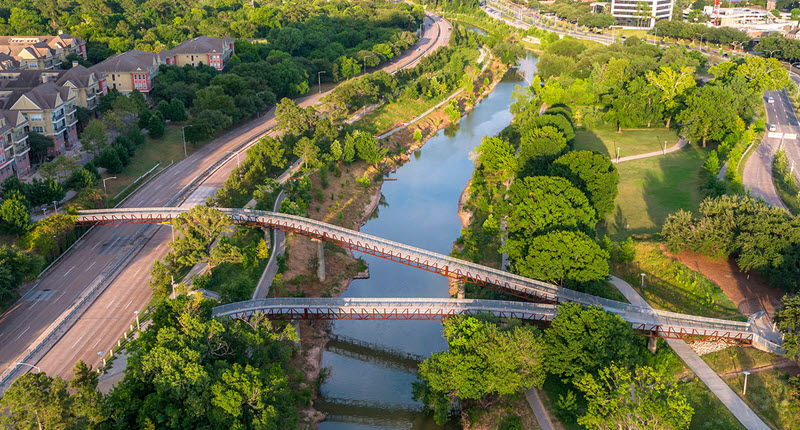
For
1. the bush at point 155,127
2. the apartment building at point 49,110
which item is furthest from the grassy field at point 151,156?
the apartment building at point 49,110

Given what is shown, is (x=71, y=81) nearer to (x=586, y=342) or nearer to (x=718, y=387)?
(x=586, y=342)

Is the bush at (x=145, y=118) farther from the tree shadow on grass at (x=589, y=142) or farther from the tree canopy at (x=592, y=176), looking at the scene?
the tree shadow on grass at (x=589, y=142)

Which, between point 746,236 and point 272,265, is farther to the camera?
point 272,265

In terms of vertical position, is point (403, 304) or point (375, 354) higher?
point (403, 304)

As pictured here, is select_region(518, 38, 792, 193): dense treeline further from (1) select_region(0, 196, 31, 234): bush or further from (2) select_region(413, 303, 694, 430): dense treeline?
(1) select_region(0, 196, 31, 234): bush

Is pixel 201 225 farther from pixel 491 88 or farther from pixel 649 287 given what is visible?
pixel 491 88

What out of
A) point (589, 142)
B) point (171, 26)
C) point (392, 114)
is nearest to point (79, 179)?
point (392, 114)

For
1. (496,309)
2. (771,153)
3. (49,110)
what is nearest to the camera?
(496,309)
